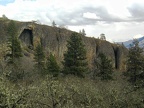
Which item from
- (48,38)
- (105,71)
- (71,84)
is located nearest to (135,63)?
(105,71)

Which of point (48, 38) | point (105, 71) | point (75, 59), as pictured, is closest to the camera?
point (75, 59)

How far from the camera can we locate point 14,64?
6266cm

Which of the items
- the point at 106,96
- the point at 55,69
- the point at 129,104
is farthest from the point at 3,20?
the point at 129,104

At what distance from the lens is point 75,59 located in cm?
5619

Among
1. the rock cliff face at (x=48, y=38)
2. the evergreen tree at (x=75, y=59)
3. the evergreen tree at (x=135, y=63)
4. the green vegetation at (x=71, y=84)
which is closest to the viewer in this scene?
the green vegetation at (x=71, y=84)

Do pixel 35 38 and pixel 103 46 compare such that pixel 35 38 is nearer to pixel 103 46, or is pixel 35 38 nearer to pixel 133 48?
pixel 103 46

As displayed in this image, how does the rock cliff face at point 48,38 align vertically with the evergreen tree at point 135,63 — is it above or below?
above

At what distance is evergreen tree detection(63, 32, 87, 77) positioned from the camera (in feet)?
180

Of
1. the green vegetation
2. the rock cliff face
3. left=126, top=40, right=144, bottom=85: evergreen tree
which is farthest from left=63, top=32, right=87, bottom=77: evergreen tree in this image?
the rock cliff face

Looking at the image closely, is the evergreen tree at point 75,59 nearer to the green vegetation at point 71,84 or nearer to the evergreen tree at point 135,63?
the green vegetation at point 71,84

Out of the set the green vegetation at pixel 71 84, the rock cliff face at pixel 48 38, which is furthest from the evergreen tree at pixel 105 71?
the rock cliff face at pixel 48 38

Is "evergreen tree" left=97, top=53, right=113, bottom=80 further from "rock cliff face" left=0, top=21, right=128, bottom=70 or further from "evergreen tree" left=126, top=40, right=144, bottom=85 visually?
"rock cliff face" left=0, top=21, right=128, bottom=70

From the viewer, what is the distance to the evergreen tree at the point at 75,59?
54750 mm

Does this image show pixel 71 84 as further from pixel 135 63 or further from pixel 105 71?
pixel 105 71
